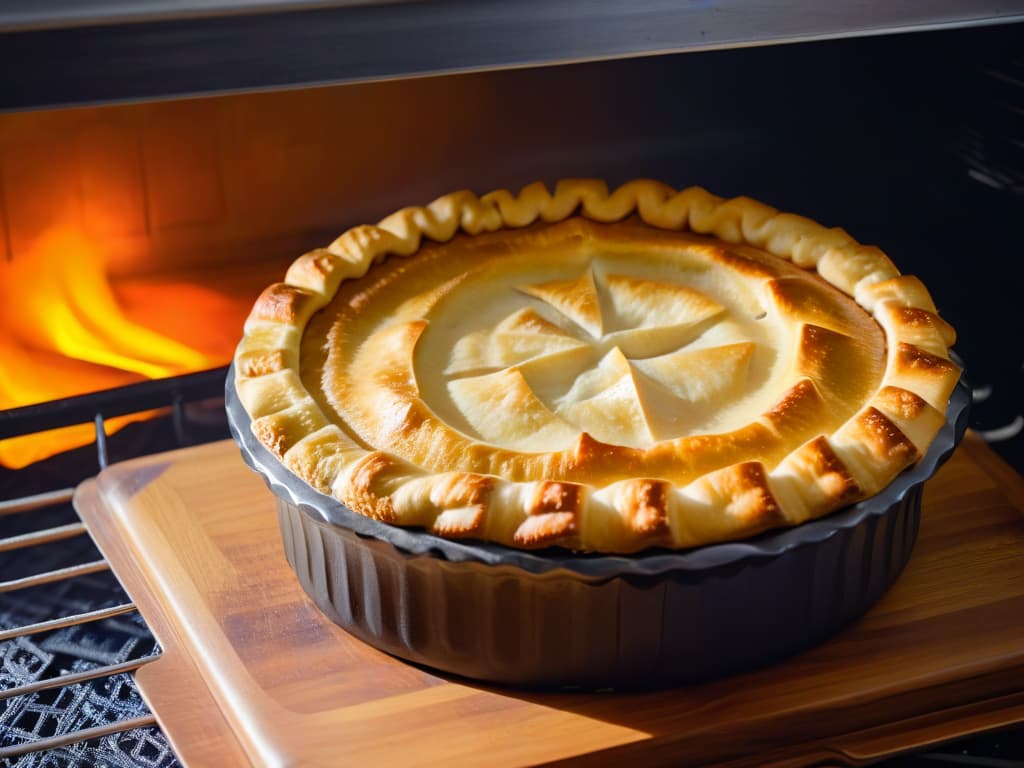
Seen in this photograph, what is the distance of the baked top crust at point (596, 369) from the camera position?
1.37m

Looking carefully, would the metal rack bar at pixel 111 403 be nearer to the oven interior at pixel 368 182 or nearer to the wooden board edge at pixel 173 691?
the oven interior at pixel 368 182

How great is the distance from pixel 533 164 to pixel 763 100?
0.45 metres

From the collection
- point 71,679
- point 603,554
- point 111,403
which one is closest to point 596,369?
point 603,554

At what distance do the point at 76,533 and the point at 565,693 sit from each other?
2.86 feet

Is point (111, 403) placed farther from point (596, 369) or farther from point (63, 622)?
point (596, 369)

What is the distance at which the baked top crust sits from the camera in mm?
1370

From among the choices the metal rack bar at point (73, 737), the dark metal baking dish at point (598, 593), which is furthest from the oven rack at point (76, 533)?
the dark metal baking dish at point (598, 593)

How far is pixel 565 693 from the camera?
1458 millimetres

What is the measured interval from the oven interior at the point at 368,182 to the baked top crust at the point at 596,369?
35cm

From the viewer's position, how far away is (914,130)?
7.70 ft

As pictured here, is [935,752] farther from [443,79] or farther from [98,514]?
[443,79]

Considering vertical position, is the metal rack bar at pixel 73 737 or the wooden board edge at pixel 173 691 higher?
the wooden board edge at pixel 173 691

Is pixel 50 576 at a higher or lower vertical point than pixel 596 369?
lower

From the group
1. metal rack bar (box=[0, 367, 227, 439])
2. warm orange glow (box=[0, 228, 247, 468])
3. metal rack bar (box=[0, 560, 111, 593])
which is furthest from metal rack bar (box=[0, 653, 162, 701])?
warm orange glow (box=[0, 228, 247, 468])
